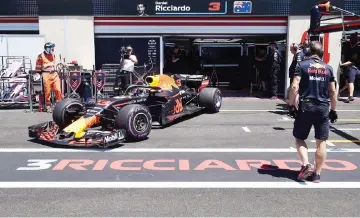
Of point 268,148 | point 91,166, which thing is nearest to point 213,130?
point 268,148

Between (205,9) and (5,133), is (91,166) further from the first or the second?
(205,9)

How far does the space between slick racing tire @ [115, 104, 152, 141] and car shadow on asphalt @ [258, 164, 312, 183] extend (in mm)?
2390

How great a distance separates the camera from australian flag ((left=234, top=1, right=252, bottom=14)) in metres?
13.4

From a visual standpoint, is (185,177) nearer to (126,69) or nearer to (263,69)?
(126,69)

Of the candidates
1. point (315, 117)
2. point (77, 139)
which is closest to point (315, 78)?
point (315, 117)

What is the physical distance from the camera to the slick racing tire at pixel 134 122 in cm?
709

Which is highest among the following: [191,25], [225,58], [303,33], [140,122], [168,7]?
[168,7]

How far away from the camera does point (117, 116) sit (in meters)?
7.21

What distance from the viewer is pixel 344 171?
5.66 meters

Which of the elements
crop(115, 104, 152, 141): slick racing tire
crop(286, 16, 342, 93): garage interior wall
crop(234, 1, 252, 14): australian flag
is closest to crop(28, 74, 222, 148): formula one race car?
crop(115, 104, 152, 141): slick racing tire

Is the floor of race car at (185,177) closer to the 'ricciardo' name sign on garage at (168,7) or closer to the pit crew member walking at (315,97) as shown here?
the pit crew member walking at (315,97)

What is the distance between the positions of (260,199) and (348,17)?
10505 millimetres

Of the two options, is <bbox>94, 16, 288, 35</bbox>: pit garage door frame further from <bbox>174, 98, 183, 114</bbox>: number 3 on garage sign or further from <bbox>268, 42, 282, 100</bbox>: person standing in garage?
<bbox>174, 98, 183, 114</bbox>: number 3 on garage sign

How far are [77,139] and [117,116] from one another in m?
0.79
